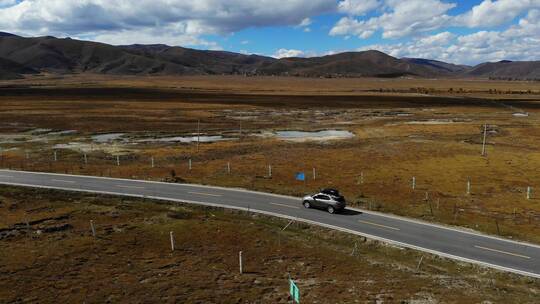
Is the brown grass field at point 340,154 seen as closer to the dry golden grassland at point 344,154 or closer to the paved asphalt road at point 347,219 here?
the dry golden grassland at point 344,154

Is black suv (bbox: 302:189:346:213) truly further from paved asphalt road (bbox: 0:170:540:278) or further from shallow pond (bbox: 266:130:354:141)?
shallow pond (bbox: 266:130:354:141)

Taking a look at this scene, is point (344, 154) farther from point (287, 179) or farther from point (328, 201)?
point (328, 201)

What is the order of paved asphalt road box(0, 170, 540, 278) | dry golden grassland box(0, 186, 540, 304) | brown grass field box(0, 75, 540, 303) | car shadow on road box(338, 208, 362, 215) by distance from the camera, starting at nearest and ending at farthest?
dry golden grassland box(0, 186, 540, 304)
paved asphalt road box(0, 170, 540, 278)
car shadow on road box(338, 208, 362, 215)
brown grass field box(0, 75, 540, 303)

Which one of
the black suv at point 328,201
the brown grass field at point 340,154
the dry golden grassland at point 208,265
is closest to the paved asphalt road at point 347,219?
the black suv at point 328,201

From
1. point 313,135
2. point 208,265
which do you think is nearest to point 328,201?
point 208,265

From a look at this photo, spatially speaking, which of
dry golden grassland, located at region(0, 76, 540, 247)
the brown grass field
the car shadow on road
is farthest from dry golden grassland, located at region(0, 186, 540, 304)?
dry golden grassland, located at region(0, 76, 540, 247)

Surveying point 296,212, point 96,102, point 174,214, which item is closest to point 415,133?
point 296,212
